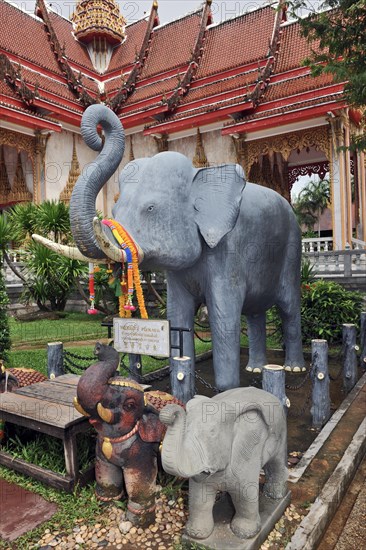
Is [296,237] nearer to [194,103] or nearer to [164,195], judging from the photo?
[164,195]

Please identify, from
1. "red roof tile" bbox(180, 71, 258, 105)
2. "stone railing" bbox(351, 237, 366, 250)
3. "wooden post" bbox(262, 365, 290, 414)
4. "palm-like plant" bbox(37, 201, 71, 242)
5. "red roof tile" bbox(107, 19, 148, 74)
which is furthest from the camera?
"red roof tile" bbox(107, 19, 148, 74)

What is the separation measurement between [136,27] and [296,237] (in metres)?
18.3

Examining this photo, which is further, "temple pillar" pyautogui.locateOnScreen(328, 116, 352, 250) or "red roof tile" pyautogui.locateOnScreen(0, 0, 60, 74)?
"red roof tile" pyautogui.locateOnScreen(0, 0, 60, 74)

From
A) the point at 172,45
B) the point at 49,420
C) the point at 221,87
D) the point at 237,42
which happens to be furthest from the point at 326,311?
the point at 172,45

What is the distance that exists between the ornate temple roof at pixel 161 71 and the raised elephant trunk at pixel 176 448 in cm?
998

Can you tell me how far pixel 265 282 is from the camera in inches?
167

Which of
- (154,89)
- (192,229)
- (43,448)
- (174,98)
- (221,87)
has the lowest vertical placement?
(43,448)

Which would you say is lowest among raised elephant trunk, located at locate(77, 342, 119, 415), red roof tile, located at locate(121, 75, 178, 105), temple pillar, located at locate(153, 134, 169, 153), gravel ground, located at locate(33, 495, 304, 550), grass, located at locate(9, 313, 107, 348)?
gravel ground, located at locate(33, 495, 304, 550)

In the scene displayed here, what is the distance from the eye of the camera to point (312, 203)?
2969 cm

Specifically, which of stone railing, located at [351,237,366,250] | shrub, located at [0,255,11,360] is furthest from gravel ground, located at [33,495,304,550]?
stone railing, located at [351,237,366,250]

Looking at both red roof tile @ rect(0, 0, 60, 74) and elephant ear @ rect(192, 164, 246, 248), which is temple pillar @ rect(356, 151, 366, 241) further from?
red roof tile @ rect(0, 0, 60, 74)

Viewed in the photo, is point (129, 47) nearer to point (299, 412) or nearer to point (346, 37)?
point (346, 37)

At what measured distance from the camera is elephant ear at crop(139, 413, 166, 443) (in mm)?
2506

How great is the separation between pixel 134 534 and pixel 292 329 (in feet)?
10.3
